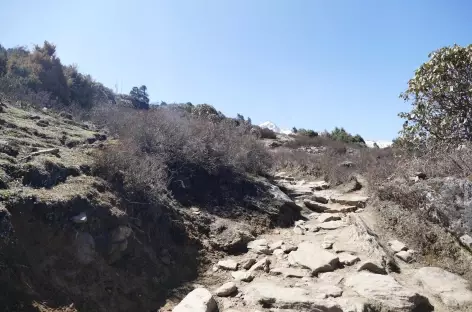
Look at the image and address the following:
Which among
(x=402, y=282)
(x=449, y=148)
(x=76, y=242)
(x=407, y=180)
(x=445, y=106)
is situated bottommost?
(x=402, y=282)

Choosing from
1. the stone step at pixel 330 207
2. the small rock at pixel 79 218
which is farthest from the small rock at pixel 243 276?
the stone step at pixel 330 207

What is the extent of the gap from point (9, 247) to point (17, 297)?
20.6 inches

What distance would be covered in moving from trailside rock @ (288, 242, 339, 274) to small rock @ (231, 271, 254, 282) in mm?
696

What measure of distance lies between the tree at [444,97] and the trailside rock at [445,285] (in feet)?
9.87

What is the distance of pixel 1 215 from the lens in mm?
3426

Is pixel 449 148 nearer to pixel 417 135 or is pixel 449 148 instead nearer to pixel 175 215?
pixel 417 135

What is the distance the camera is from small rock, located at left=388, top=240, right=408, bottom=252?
527 centimetres

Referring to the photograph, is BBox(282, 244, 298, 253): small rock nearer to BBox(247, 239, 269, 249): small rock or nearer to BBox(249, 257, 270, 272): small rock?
BBox(247, 239, 269, 249): small rock

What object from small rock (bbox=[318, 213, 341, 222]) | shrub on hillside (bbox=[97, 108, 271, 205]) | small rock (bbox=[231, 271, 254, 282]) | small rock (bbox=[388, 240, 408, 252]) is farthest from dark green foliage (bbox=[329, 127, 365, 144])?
small rock (bbox=[231, 271, 254, 282])

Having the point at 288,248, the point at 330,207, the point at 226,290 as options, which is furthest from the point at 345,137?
the point at 226,290

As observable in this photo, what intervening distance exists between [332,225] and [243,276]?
256 cm

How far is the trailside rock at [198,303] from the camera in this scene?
3565 mm

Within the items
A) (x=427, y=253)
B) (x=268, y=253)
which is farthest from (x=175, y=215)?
(x=427, y=253)

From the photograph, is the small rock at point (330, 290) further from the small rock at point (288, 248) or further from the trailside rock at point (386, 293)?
the small rock at point (288, 248)
